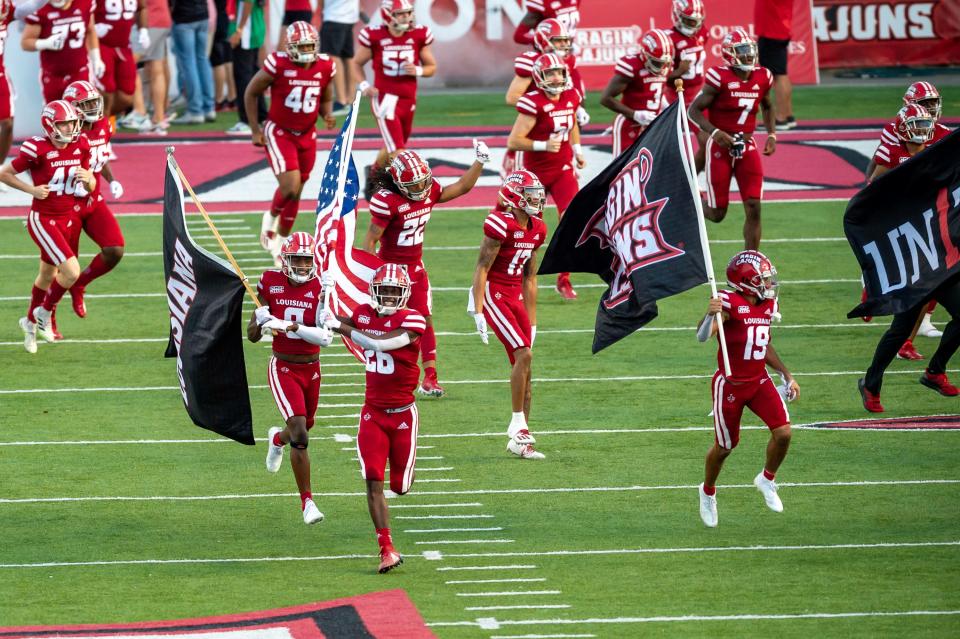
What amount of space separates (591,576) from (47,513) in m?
3.41

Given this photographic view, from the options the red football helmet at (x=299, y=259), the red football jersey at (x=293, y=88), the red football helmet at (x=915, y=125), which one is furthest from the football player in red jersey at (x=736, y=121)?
the red football helmet at (x=299, y=259)

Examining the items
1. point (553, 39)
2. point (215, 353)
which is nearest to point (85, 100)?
point (553, 39)

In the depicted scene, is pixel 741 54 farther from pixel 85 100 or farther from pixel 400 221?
pixel 85 100

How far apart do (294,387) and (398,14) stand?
8.24m

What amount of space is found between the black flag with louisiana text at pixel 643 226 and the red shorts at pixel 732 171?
4.10 meters

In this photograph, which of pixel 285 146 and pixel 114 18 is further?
pixel 114 18

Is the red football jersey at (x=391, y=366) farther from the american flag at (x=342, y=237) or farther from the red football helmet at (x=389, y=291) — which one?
the american flag at (x=342, y=237)

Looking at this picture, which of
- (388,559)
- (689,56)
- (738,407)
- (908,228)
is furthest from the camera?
(689,56)

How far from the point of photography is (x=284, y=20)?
21.8 m

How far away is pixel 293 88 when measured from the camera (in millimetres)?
14781

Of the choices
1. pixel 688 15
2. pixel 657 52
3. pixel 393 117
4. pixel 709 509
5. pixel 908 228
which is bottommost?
pixel 709 509

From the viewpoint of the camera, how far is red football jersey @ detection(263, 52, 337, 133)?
48.5ft

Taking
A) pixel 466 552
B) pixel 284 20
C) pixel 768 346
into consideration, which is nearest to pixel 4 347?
pixel 466 552

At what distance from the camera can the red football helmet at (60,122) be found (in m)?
12.6
